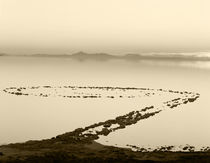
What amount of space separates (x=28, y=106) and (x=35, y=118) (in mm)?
6770

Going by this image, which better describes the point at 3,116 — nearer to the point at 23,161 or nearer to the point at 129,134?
the point at 129,134

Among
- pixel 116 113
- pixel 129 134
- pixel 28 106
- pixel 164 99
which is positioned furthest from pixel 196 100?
pixel 129 134

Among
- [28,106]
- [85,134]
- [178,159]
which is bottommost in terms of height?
[178,159]

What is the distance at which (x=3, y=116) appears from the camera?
125ft

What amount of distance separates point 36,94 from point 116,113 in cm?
1785

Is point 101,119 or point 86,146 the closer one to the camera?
point 86,146

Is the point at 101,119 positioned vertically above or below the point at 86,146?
above

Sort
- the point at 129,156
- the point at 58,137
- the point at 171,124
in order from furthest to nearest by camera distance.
Answer: the point at 171,124 < the point at 58,137 < the point at 129,156

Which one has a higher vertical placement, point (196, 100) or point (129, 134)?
point (196, 100)

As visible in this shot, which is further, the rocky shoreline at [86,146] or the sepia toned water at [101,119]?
the sepia toned water at [101,119]

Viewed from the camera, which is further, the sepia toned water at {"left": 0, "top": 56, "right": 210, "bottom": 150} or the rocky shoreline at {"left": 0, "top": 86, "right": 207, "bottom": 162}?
the sepia toned water at {"left": 0, "top": 56, "right": 210, "bottom": 150}

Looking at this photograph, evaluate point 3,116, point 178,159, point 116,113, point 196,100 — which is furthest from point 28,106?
point 178,159

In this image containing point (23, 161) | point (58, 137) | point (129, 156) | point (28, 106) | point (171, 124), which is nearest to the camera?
point (23, 161)

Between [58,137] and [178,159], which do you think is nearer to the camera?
[178,159]
